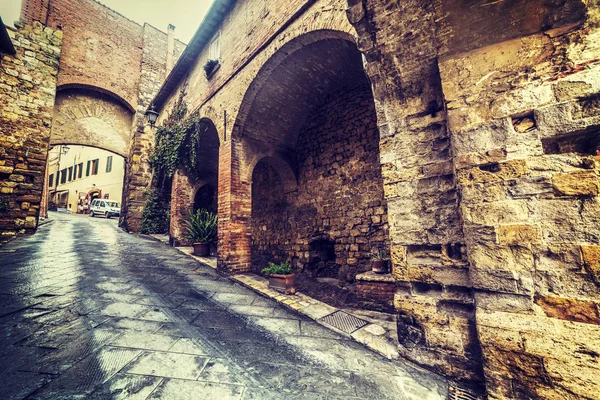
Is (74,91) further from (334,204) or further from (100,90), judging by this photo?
(334,204)

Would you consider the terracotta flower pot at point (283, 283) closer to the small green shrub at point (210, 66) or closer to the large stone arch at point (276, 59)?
the large stone arch at point (276, 59)

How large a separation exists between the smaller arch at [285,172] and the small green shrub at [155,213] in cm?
578

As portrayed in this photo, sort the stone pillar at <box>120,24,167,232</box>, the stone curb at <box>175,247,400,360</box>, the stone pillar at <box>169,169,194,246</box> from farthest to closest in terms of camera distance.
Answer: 1. the stone pillar at <box>120,24,167,232</box>
2. the stone pillar at <box>169,169,194,246</box>
3. the stone curb at <box>175,247,400,360</box>

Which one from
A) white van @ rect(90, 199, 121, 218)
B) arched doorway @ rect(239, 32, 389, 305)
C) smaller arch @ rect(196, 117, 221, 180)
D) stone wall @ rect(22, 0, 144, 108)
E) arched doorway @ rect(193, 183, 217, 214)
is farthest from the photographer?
white van @ rect(90, 199, 121, 218)

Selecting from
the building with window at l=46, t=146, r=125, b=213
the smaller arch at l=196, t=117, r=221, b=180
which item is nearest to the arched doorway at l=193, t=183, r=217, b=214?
the smaller arch at l=196, t=117, r=221, b=180

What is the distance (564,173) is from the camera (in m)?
1.41

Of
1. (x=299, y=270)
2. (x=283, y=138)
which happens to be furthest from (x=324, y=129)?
(x=299, y=270)

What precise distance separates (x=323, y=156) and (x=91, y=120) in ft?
32.2

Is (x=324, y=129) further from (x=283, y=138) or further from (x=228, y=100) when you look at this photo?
(x=228, y=100)

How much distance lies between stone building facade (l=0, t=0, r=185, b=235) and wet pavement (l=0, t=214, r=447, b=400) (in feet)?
16.8

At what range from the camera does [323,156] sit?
5.77 m

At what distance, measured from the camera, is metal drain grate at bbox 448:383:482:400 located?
158cm

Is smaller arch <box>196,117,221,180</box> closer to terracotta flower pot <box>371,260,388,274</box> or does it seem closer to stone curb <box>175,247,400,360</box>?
stone curb <box>175,247,400,360</box>

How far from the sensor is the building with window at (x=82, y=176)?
18344 mm
